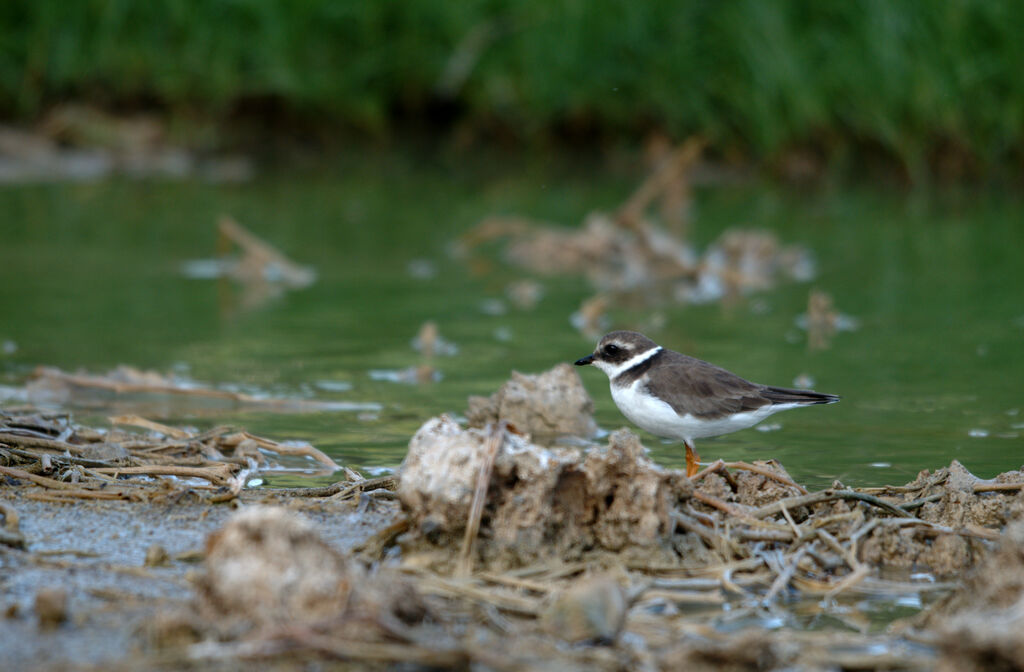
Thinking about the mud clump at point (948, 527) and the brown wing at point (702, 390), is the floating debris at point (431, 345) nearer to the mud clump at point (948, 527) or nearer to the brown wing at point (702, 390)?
the brown wing at point (702, 390)

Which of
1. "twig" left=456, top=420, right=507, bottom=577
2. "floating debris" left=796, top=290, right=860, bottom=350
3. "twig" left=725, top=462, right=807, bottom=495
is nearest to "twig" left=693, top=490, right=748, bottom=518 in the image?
"twig" left=725, top=462, right=807, bottom=495

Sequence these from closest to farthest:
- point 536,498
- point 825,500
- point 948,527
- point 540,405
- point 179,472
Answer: point 536,498 < point 948,527 < point 825,500 < point 179,472 < point 540,405

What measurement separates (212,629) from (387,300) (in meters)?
6.80

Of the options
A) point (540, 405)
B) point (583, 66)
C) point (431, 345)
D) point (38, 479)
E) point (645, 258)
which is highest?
point (583, 66)

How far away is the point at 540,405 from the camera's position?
6145 millimetres

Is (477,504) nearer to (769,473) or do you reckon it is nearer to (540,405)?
(769,473)

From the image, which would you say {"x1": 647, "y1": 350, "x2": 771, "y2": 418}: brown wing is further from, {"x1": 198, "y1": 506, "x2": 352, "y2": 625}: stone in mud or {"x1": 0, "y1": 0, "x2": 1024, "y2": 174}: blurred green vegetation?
{"x1": 0, "y1": 0, "x2": 1024, "y2": 174}: blurred green vegetation

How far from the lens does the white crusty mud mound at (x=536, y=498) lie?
3943mm

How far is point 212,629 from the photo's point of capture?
126 inches

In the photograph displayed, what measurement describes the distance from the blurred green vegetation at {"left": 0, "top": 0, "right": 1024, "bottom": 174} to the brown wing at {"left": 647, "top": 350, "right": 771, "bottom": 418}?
10129mm

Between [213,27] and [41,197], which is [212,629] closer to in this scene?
[41,197]

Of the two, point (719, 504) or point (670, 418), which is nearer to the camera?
point (719, 504)

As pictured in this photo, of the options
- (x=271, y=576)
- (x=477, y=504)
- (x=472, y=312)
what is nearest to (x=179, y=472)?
(x=477, y=504)

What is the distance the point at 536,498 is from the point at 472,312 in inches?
219
